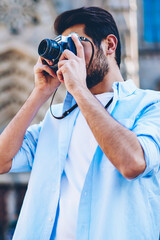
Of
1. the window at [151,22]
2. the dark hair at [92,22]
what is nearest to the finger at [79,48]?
the dark hair at [92,22]

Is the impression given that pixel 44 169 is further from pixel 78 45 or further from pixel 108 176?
pixel 78 45

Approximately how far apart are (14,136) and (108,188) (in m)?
0.48

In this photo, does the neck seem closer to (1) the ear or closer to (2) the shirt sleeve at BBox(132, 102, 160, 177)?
(1) the ear

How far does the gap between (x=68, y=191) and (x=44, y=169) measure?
0.49 feet

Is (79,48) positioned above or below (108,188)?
above

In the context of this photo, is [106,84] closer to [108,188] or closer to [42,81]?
[42,81]

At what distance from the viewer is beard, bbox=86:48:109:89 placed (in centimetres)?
157

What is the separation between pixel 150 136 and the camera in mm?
1325

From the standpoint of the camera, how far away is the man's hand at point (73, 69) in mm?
1415

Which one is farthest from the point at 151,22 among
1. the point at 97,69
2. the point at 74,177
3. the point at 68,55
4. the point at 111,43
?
the point at 74,177

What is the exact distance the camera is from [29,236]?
146 cm

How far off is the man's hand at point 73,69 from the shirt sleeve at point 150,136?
0.78 feet

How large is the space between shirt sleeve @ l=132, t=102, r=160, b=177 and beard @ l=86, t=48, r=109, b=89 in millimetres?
261

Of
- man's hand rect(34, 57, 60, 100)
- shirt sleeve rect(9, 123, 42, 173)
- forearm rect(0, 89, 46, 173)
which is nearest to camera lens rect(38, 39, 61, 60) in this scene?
man's hand rect(34, 57, 60, 100)
